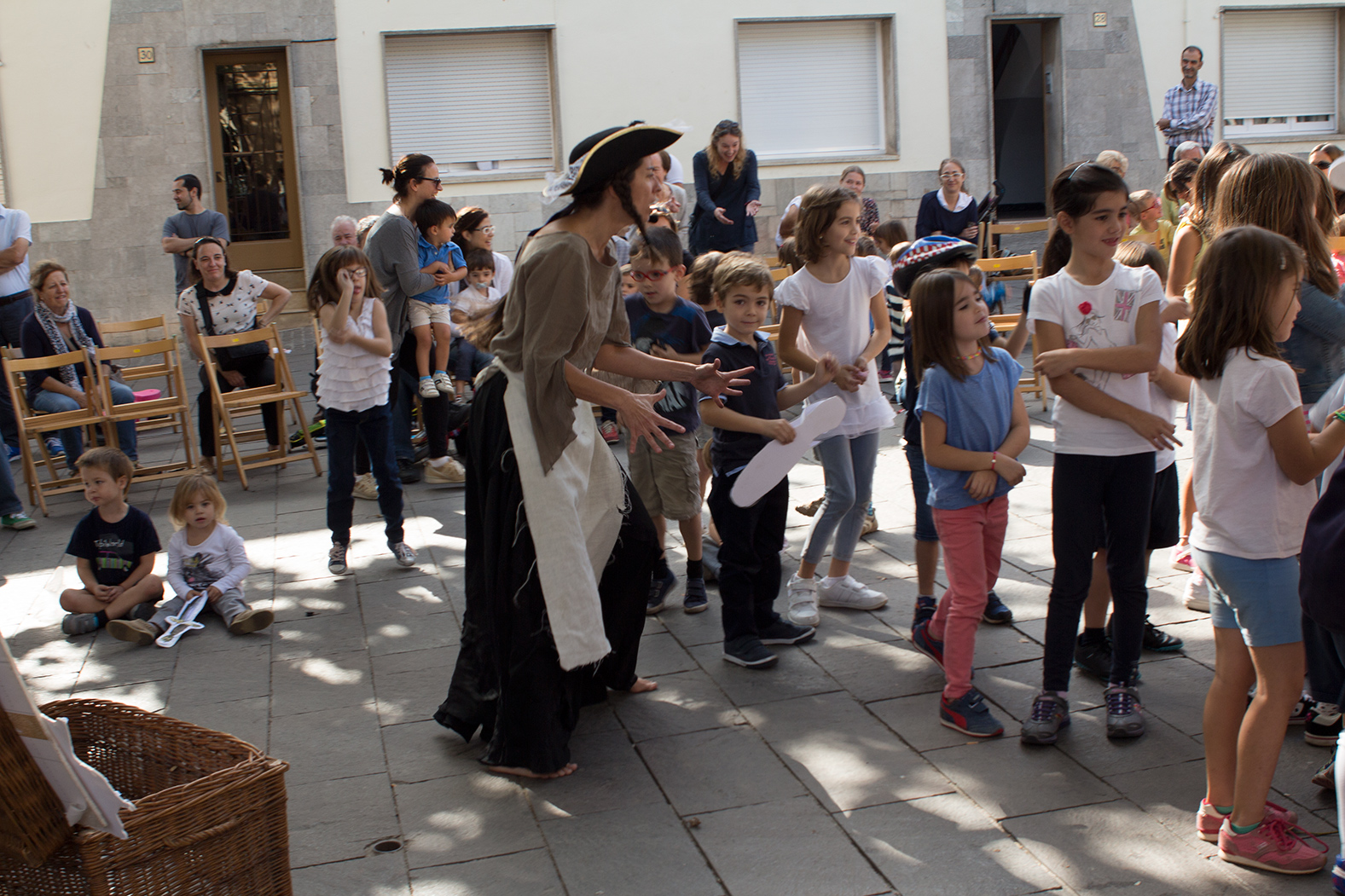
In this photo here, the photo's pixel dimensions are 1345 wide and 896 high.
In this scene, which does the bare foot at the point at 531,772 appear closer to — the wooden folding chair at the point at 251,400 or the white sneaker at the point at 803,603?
the white sneaker at the point at 803,603

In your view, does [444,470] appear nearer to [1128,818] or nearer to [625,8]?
[1128,818]

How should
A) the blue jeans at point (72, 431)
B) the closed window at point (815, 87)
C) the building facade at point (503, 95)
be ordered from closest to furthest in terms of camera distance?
the blue jeans at point (72, 431) → the building facade at point (503, 95) → the closed window at point (815, 87)

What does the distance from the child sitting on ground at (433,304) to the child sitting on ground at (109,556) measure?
101 inches

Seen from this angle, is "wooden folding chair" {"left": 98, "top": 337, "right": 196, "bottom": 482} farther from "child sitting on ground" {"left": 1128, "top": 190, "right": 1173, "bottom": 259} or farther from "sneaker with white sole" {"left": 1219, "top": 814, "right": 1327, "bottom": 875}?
"sneaker with white sole" {"left": 1219, "top": 814, "right": 1327, "bottom": 875}

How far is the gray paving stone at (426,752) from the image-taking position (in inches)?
147

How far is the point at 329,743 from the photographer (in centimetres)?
399

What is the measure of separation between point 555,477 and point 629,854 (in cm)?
107

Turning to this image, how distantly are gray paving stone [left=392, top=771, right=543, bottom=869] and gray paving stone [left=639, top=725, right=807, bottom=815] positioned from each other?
1.43ft

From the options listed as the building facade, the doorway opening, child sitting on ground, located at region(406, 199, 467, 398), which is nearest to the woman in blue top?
the building facade

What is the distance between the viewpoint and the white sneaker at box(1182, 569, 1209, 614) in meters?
4.65

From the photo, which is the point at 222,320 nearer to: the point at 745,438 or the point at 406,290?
the point at 406,290

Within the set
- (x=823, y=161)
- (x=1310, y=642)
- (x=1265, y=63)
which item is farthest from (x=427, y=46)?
(x=1310, y=642)

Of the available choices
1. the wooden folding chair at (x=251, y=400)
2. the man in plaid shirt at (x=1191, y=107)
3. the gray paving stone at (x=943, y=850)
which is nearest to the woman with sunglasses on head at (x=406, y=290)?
the wooden folding chair at (x=251, y=400)

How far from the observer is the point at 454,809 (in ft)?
11.5
